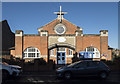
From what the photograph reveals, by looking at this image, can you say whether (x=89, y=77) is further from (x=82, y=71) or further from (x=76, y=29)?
(x=76, y=29)

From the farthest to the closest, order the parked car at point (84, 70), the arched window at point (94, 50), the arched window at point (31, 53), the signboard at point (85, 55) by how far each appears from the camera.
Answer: the arched window at point (31, 53) → the arched window at point (94, 50) → the signboard at point (85, 55) → the parked car at point (84, 70)

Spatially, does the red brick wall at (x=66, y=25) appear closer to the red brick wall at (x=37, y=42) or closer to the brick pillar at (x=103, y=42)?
the red brick wall at (x=37, y=42)

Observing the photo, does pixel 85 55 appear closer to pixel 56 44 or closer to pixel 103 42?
pixel 103 42

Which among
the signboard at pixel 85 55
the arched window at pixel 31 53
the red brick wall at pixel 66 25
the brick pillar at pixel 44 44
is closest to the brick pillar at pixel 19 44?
the arched window at pixel 31 53

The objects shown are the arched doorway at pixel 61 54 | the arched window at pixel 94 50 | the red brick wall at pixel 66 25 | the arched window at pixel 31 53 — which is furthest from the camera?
the red brick wall at pixel 66 25

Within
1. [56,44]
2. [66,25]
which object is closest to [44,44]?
[56,44]

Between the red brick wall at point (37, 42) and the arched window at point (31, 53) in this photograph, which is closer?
the red brick wall at point (37, 42)

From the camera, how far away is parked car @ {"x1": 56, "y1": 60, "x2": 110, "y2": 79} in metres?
9.91

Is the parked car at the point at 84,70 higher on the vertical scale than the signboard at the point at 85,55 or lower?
lower

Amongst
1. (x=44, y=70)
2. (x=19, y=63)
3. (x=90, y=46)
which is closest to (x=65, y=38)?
(x=90, y=46)

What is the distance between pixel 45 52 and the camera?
20.2 metres

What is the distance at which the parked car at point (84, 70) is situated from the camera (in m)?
9.91

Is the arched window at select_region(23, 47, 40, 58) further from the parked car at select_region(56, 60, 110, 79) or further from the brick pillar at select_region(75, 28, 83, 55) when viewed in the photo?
the parked car at select_region(56, 60, 110, 79)

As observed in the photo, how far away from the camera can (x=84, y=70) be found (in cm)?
995
